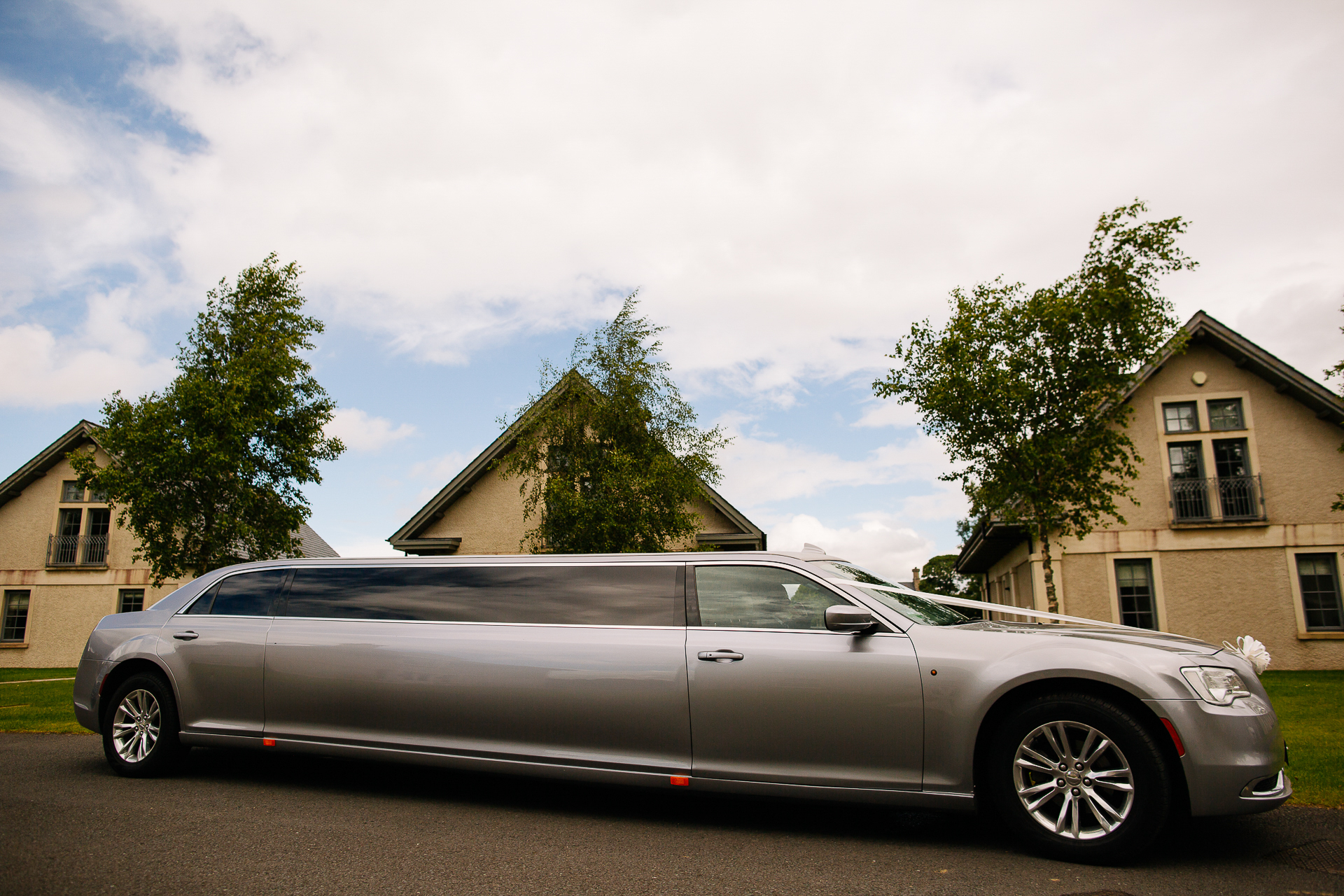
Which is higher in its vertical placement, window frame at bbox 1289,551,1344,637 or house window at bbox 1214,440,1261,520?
house window at bbox 1214,440,1261,520

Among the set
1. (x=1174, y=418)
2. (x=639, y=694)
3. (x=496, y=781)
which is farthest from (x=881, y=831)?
(x=1174, y=418)

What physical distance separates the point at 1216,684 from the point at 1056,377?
10.6m

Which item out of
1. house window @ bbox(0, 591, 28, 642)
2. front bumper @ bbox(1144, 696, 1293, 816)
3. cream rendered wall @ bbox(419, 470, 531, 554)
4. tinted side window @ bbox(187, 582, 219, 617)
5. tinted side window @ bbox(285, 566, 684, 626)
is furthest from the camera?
house window @ bbox(0, 591, 28, 642)

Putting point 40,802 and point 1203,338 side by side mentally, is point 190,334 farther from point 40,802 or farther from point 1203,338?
point 1203,338

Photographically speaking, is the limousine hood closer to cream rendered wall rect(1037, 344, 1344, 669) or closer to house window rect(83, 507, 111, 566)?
cream rendered wall rect(1037, 344, 1344, 669)

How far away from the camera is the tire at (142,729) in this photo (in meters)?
5.94

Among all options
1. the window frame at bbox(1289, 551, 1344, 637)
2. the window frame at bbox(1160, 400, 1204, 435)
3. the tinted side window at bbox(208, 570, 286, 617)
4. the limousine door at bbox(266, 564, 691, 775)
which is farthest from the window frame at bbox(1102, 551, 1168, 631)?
the tinted side window at bbox(208, 570, 286, 617)

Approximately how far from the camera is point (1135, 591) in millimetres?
18828

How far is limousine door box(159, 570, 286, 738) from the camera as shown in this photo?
578 centimetres

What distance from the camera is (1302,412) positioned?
18672 mm

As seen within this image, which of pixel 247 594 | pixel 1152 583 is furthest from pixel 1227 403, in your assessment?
pixel 247 594

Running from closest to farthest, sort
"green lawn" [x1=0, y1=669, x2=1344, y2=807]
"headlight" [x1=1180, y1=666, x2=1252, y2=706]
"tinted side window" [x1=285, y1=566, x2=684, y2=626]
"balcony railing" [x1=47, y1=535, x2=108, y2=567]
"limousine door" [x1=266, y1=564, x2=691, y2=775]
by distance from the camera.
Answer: "headlight" [x1=1180, y1=666, x2=1252, y2=706]
"limousine door" [x1=266, y1=564, x2=691, y2=775]
"tinted side window" [x1=285, y1=566, x2=684, y2=626]
"green lawn" [x1=0, y1=669, x2=1344, y2=807]
"balcony railing" [x1=47, y1=535, x2=108, y2=567]

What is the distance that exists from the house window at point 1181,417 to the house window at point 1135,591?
3.35 meters

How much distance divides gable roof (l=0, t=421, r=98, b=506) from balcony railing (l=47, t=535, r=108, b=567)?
2131 millimetres
